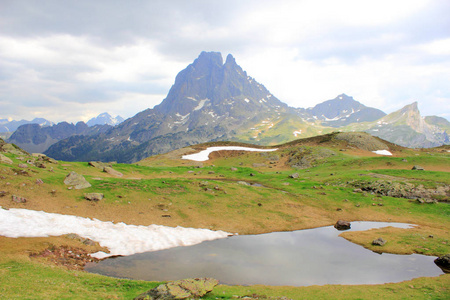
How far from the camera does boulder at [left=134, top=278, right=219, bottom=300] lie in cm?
1374

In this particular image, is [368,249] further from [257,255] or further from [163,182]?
[163,182]

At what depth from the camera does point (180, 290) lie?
47.3 feet

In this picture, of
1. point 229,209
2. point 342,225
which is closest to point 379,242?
point 342,225

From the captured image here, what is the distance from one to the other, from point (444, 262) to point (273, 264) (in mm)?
17038

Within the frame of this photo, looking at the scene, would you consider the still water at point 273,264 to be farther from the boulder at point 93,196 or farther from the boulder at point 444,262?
the boulder at point 93,196

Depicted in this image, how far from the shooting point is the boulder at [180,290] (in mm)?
13742

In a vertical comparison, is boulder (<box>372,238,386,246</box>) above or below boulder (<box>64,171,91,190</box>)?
below

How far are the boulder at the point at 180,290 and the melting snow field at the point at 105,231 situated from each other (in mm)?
12862

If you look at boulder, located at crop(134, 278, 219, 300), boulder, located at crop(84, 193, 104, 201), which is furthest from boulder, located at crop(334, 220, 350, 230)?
boulder, located at crop(84, 193, 104, 201)

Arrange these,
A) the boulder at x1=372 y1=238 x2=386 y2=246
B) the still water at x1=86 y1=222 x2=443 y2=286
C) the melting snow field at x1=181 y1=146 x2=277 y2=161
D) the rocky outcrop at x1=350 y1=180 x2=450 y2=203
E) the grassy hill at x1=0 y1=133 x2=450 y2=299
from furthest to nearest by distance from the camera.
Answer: the melting snow field at x1=181 y1=146 x2=277 y2=161
the rocky outcrop at x1=350 y1=180 x2=450 y2=203
the boulder at x1=372 y1=238 x2=386 y2=246
the still water at x1=86 y1=222 x2=443 y2=286
the grassy hill at x1=0 y1=133 x2=450 y2=299

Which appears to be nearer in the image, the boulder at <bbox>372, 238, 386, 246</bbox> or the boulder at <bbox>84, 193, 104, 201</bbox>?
the boulder at <bbox>372, 238, 386, 246</bbox>

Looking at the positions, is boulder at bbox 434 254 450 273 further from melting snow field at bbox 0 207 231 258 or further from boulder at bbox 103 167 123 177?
boulder at bbox 103 167 123 177

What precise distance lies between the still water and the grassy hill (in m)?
1.96

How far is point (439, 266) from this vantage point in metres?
24.2
